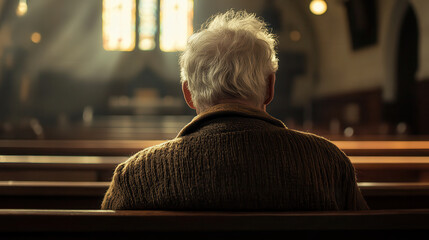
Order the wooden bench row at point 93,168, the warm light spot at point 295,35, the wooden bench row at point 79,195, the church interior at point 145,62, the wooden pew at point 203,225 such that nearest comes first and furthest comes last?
the wooden pew at point 203,225, the wooden bench row at point 79,195, the wooden bench row at point 93,168, the church interior at point 145,62, the warm light spot at point 295,35

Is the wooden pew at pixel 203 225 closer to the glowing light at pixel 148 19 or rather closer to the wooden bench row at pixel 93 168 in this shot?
the wooden bench row at pixel 93 168

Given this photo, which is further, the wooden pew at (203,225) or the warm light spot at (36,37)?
the warm light spot at (36,37)

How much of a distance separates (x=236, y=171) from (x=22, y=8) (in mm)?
10553

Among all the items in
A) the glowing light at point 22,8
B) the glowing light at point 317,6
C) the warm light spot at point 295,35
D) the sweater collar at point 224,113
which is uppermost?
the glowing light at point 22,8

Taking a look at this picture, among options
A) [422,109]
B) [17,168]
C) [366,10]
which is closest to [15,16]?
[366,10]

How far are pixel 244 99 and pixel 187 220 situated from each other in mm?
426

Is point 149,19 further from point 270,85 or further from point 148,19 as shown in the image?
point 270,85

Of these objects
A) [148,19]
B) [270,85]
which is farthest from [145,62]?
[270,85]

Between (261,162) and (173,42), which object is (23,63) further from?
(261,162)

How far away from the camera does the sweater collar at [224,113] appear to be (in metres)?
1.13

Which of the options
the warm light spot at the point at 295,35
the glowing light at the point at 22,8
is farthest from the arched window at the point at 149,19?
the warm light spot at the point at 295,35

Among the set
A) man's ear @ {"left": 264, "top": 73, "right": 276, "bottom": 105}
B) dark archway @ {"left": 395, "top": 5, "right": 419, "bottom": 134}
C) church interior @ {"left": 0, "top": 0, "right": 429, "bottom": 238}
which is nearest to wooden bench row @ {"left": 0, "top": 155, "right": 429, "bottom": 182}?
man's ear @ {"left": 264, "top": 73, "right": 276, "bottom": 105}

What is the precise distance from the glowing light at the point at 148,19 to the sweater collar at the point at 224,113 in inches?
388

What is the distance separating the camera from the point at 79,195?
5.01ft
